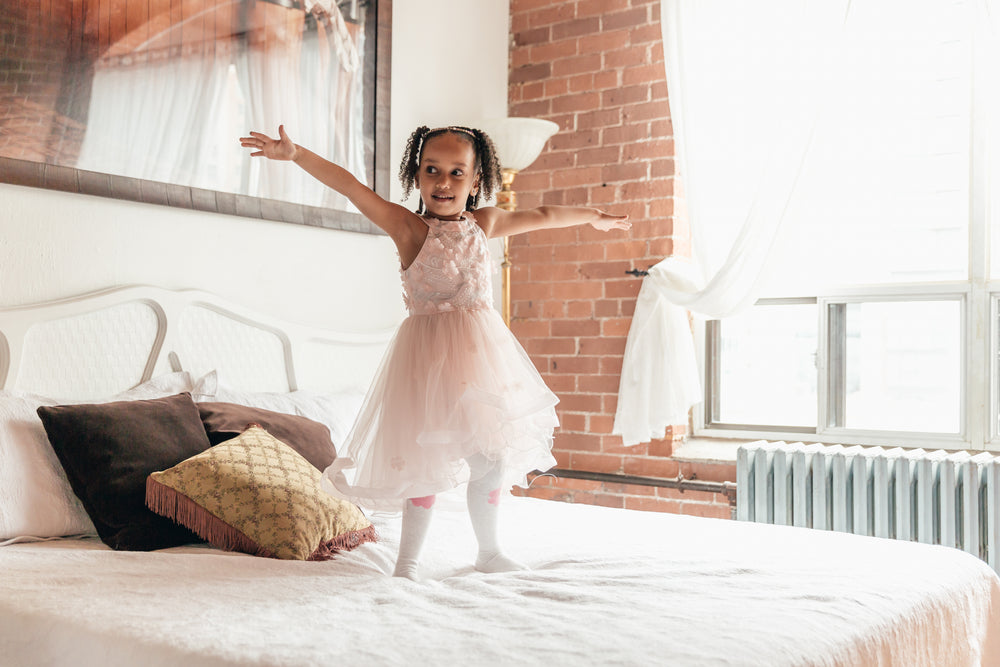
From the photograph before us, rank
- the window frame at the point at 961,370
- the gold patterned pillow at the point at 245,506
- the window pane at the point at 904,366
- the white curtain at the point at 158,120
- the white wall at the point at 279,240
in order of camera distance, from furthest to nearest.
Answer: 1. the window pane at the point at 904,366
2. the window frame at the point at 961,370
3. the white curtain at the point at 158,120
4. the white wall at the point at 279,240
5. the gold patterned pillow at the point at 245,506

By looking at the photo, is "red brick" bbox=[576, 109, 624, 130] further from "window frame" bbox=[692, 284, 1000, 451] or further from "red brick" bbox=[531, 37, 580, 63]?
"window frame" bbox=[692, 284, 1000, 451]

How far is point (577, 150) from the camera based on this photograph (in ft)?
12.2

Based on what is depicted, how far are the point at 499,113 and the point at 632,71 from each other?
63cm

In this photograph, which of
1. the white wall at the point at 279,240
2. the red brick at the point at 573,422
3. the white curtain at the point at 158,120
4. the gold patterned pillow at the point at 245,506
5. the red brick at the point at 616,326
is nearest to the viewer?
the gold patterned pillow at the point at 245,506

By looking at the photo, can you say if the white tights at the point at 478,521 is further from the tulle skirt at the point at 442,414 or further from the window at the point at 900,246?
the window at the point at 900,246

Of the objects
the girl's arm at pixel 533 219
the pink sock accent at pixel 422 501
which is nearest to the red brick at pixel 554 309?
the girl's arm at pixel 533 219

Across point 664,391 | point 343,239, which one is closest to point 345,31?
point 343,239

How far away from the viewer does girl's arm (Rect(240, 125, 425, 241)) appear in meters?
1.95

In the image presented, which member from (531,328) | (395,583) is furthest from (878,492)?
(395,583)

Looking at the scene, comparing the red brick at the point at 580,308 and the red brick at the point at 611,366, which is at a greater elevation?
the red brick at the point at 580,308

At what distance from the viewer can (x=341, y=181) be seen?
198 cm

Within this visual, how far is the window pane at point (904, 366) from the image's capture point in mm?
3020

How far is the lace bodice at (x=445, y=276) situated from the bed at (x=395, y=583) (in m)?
0.50

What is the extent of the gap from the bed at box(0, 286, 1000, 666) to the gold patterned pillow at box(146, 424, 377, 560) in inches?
2.4
